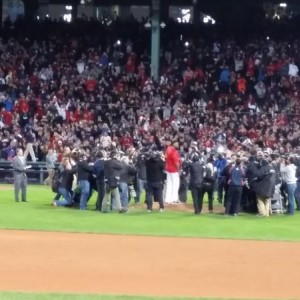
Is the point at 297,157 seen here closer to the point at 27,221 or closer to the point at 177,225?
the point at 177,225

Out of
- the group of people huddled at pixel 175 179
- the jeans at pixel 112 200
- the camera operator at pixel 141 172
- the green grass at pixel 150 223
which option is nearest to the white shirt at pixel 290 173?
the group of people huddled at pixel 175 179

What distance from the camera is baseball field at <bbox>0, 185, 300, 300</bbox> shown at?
1617 cm

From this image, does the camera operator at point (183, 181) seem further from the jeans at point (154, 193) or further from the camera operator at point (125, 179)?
→ the camera operator at point (125, 179)

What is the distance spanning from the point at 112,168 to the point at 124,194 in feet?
3.80

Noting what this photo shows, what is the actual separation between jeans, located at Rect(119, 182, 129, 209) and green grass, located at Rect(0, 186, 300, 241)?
30cm

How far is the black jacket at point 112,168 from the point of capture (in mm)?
25797

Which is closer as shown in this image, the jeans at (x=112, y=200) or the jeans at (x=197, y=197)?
the jeans at (x=197, y=197)

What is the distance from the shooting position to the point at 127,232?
23.0 metres

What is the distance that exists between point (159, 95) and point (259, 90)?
4.05 meters

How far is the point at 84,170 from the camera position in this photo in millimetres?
26641

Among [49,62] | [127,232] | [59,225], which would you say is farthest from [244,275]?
[49,62]

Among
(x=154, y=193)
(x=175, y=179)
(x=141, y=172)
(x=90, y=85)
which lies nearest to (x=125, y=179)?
(x=154, y=193)

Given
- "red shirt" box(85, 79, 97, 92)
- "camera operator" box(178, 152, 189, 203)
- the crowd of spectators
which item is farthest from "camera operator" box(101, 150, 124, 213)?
"red shirt" box(85, 79, 97, 92)

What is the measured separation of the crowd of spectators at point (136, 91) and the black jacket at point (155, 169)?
8.66 m
